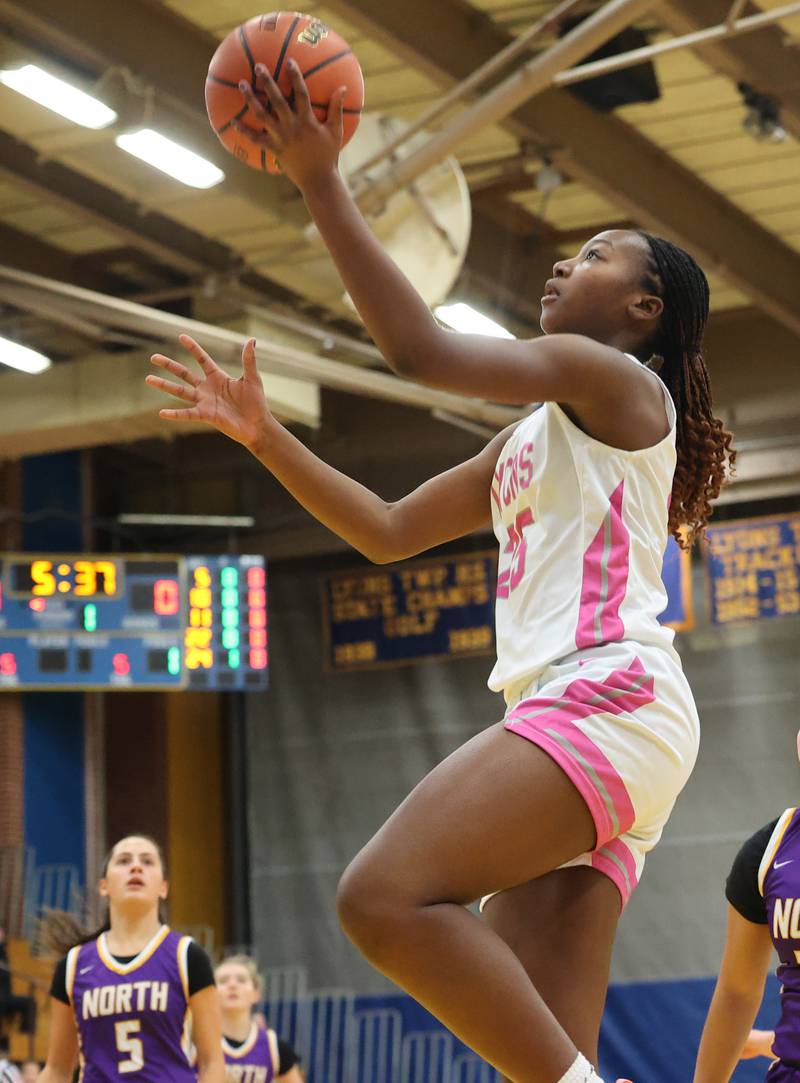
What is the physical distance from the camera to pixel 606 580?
291 centimetres

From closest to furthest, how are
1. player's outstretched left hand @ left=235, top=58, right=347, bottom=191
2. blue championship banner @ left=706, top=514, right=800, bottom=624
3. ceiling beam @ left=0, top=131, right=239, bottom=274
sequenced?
player's outstretched left hand @ left=235, top=58, right=347, bottom=191
ceiling beam @ left=0, top=131, right=239, bottom=274
blue championship banner @ left=706, top=514, right=800, bottom=624

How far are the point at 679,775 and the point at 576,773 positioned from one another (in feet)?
0.88

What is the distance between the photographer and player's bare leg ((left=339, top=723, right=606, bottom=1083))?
8.54ft

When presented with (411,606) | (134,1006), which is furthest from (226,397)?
(411,606)

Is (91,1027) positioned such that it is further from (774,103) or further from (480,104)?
(774,103)

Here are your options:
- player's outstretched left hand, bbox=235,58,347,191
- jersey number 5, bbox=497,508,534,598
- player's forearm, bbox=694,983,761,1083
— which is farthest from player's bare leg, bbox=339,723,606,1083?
player's forearm, bbox=694,983,761,1083

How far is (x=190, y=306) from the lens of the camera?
43.7 ft

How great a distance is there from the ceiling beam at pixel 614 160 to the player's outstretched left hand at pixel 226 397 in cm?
578

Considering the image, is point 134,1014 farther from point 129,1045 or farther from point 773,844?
point 773,844

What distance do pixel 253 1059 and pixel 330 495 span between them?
6699 mm

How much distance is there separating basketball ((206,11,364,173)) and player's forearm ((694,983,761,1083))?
2279mm

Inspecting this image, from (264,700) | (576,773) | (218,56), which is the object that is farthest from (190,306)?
(576,773)

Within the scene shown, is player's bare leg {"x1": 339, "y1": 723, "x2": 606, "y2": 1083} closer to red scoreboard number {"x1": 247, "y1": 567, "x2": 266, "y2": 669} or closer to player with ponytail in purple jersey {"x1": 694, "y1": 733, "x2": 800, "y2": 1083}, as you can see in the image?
player with ponytail in purple jersey {"x1": 694, "y1": 733, "x2": 800, "y2": 1083}

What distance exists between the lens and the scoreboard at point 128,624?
13109mm
